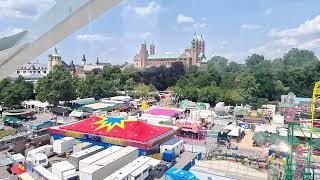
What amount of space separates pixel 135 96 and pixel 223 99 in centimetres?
661

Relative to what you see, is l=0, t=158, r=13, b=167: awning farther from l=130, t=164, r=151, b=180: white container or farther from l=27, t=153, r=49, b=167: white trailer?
l=130, t=164, r=151, b=180: white container

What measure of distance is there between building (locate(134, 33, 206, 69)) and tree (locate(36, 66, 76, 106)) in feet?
79.2

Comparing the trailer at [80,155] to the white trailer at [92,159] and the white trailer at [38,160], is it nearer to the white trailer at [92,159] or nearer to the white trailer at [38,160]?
the white trailer at [92,159]

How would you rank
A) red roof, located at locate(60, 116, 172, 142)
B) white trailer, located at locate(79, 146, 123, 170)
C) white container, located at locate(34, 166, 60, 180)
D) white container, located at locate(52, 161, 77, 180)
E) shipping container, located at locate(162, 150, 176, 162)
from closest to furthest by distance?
white container, located at locate(34, 166, 60, 180)
white container, located at locate(52, 161, 77, 180)
white trailer, located at locate(79, 146, 123, 170)
shipping container, located at locate(162, 150, 176, 162)
red roof, located at locate(60, 116, 172, 142)

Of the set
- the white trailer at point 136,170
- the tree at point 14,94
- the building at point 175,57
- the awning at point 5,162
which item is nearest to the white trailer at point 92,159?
the white trailer at point 136,170

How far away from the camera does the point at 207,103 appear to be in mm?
16734

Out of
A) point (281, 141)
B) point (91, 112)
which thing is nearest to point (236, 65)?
point (91, 112)

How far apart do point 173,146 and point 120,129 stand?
5.35 ft

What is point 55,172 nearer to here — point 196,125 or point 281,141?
point 196,125

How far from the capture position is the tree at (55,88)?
15.7 m

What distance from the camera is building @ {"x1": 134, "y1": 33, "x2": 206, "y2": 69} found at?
39469 mm

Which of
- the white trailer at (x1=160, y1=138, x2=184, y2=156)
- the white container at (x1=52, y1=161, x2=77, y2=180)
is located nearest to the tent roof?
the white trailer at (x1=160, y1=138, x2=184, y2=156)

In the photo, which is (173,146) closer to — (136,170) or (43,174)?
(136,170)

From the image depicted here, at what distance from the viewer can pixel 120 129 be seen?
8.48 m
